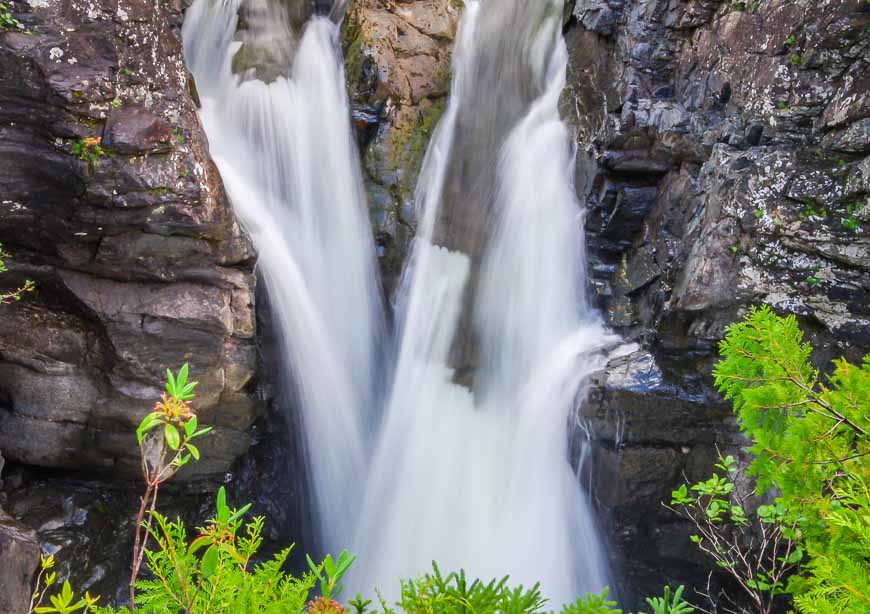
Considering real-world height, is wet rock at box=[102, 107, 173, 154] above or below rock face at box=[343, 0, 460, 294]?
below

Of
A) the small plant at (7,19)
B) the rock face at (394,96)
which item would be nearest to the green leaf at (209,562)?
the small plant at (7,19)

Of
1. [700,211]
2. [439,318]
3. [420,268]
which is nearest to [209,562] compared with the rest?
[700,211]

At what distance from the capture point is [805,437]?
6.90 feet

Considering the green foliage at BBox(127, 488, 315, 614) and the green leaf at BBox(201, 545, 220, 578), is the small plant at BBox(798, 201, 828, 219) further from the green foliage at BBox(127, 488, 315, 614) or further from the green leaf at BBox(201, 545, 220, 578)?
the green leaf at BBox(201, 545, 220, 578)

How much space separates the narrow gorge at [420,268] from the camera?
194 inches

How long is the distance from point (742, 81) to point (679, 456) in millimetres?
3653

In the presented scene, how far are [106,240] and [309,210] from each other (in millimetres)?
2691

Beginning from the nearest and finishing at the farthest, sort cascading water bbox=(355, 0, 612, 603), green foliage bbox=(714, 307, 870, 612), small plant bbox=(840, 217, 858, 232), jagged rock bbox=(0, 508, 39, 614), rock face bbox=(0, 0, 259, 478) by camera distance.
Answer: green foliage bbox=(714, 307, 870, 612), jagged rock bbox=(0, 508, 39, 614), small plant bbox=(840, 217, 858, 232), rock face bbox=(0, 0, 259, 478), cascading water bbox=(355, 0, 612, 603)

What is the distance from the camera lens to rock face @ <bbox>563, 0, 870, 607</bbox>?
474 centimetres

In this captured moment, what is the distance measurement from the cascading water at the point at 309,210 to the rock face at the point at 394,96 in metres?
0.24

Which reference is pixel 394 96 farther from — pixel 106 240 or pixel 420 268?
pixel 106 240

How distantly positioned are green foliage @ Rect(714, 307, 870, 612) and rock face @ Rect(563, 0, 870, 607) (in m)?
2.91

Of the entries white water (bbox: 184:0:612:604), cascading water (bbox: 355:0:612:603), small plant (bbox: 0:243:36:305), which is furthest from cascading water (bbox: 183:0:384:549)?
small plant (bbox: 0:243:36:305)

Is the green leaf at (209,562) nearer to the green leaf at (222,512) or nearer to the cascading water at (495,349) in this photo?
the green leaf at (222,512)
